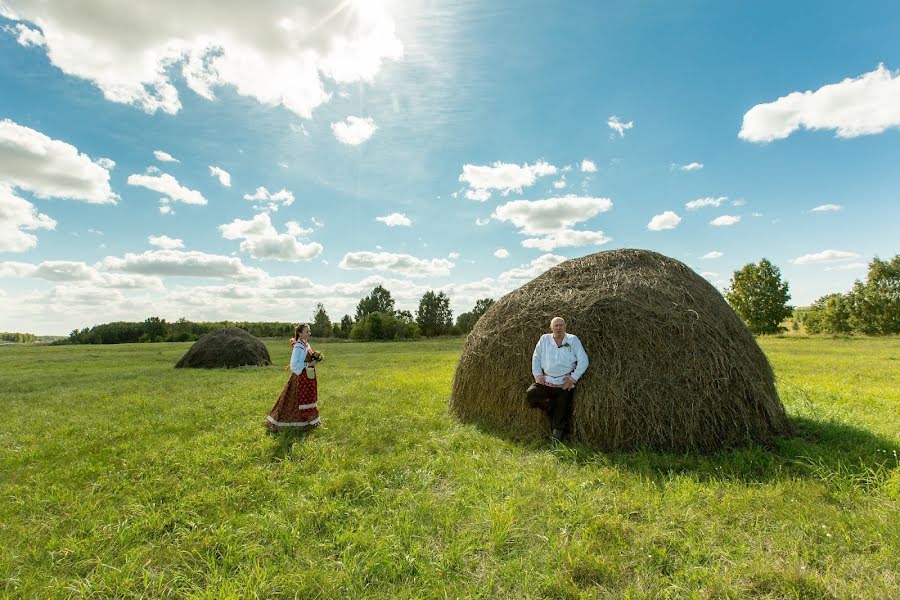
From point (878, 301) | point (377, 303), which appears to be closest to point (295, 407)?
point (878, 301)

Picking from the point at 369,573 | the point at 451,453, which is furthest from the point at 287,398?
the point at 369,573

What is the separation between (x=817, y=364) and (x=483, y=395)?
1846cm

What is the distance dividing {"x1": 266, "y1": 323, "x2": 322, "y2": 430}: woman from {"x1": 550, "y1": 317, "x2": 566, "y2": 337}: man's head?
4.88 m

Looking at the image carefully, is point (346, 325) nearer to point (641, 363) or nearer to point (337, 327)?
point (337, 327)

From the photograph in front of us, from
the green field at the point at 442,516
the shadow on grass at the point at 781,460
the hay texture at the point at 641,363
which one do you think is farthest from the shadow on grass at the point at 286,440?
the shadow on grass at the point at 781,460

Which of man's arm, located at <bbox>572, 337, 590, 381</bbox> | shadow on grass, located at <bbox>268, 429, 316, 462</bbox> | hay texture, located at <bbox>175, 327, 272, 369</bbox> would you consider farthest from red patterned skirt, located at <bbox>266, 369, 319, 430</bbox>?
hay texture, located at <bbox>175, 327, 272, 369</bbox>

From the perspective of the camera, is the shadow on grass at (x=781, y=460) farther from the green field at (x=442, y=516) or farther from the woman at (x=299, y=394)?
the woman at (x=299, y=394)

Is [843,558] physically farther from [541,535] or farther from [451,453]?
[451,453]

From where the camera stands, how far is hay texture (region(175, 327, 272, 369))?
22.8m

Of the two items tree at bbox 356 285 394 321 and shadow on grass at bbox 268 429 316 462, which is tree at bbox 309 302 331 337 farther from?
shadow on grass at bbox 268 429 316 462

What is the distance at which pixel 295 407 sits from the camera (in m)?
8.67

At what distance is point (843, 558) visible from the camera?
12.4 feet

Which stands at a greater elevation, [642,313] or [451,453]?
[642,313]

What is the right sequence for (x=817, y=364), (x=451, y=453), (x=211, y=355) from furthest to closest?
1. (x=211, y=355)
2. (x=817, y=364)
3. (x=451, y=453)
